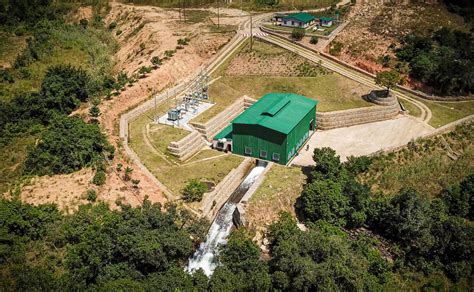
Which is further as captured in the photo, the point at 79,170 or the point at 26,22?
the point at 26,22

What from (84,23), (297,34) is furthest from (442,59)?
(84,23)

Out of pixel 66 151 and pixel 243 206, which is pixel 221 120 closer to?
pixel 243 206

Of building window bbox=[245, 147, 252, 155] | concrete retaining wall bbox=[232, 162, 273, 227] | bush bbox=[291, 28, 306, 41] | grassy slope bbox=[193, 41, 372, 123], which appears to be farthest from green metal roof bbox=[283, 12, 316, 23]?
concrete retaining wall bbox=[232, 162, 273, 227]

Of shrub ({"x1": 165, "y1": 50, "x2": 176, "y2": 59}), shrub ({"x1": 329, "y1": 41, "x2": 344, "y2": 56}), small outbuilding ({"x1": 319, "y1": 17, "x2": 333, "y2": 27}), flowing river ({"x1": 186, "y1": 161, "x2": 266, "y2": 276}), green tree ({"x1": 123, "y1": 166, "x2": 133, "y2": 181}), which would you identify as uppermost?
small outbuilding ({"x1": 319, "y1": 17, "x2": 333, "y2": 27})

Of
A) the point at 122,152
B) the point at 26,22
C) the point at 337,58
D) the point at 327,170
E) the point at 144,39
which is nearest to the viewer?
the point at 327,170

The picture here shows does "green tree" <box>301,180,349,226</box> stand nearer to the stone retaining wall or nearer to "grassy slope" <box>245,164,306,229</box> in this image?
"grassy slope" <box>245,164,306,229</box>

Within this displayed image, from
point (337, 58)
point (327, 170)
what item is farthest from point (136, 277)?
point (337, 58)

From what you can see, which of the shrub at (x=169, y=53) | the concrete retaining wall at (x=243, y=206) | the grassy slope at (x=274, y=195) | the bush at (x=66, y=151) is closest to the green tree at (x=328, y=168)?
the grassy slope at (x=274, y=195)

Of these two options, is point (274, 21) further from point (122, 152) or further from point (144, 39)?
point (122, 152)
